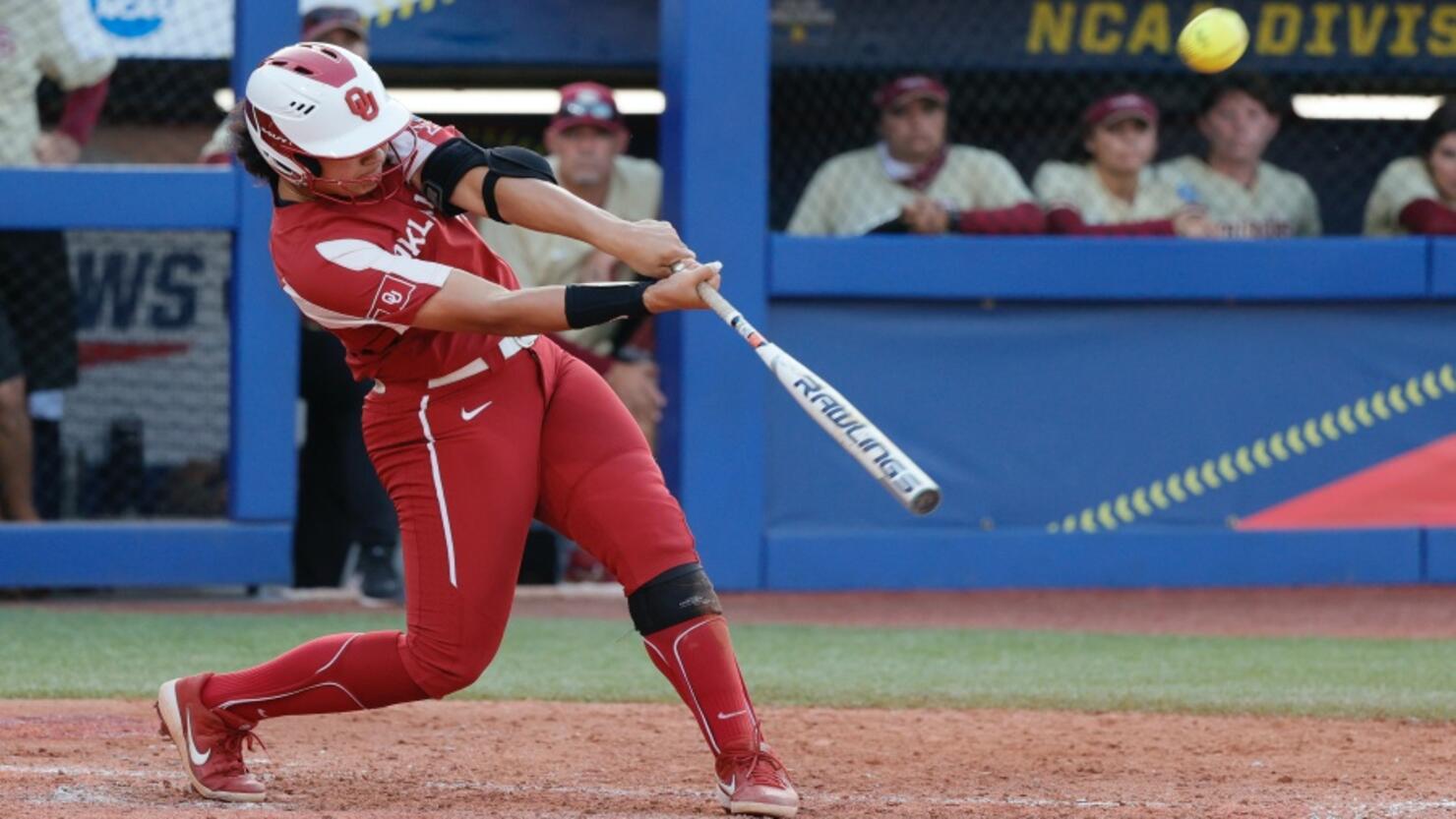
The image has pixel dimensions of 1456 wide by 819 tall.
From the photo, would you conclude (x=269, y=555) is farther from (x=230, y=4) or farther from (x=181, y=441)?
(x=230, y=4)

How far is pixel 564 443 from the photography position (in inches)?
153

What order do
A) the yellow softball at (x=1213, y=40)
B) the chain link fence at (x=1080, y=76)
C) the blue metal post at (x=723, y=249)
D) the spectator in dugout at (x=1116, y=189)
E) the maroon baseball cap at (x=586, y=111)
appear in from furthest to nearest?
the chain link fence at (x=1080, y=76)
the spectator in dugout at (x=1116, y=189)
the blue metal post at (x=723, y=249)
the maroon baseball cap at (x=586, y=111)
the yellow softball at (x=1213, y=40)

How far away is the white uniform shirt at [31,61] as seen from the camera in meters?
7.05

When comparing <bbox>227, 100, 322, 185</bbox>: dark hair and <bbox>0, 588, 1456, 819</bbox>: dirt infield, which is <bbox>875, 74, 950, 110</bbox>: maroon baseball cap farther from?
<bbox>227, 100, 322, 185</bbox>: dark hair

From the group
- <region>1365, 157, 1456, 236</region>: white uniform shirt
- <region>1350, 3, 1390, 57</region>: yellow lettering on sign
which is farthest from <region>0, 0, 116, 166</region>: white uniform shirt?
<region>1350, 3, 1390, 57</region>: yellow lettering on sign

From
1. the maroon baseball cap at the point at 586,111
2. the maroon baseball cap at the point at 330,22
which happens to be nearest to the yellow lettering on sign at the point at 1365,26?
the maroon baseball cap at the point at 586,111

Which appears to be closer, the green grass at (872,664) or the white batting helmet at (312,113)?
the white batting helmet at (312,113)

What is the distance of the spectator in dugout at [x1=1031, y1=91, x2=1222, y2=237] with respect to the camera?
7.76 metres

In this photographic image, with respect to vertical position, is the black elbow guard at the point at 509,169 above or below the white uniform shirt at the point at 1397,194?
above

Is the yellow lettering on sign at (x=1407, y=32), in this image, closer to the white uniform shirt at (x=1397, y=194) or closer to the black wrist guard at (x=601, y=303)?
the white uniform shirt at (x=1397, y=194)

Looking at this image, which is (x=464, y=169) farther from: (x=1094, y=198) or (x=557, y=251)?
(x=1094, y=198)

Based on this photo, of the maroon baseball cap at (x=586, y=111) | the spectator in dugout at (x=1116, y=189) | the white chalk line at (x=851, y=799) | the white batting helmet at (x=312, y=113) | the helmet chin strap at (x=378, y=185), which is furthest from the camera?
the spectator in dugout at (x=1116, y=189)

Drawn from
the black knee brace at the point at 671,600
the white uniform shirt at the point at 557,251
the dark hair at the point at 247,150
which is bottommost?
the black knee brace at the point at 671,600

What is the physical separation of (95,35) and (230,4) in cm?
49
